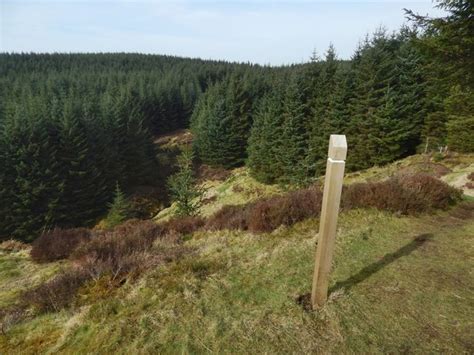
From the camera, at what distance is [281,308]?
4.54 m

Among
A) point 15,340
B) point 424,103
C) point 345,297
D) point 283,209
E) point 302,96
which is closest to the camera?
point 15,340

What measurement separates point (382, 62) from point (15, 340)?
30.0m

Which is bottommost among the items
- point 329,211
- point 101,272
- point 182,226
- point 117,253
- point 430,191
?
point 182,226

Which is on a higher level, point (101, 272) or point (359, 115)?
point (359, 115)

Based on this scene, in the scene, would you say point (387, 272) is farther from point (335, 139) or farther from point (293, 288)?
point (335, 139)

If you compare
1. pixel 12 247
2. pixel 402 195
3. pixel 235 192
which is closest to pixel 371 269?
pixel 402 195

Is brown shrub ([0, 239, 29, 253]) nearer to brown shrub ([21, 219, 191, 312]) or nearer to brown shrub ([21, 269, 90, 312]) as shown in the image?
brown shrub ([21, 219, 191, 312])

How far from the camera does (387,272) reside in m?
5.52

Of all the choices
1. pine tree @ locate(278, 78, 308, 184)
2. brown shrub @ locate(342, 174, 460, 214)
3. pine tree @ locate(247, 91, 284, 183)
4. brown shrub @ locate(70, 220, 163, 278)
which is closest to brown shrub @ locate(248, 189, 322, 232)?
brown shrub @ locate(342, 174, 460, 214)

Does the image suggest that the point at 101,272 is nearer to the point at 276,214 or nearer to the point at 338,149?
the point at 276,214

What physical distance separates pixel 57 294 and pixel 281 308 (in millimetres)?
3779

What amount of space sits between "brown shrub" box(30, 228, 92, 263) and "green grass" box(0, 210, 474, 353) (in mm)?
5433

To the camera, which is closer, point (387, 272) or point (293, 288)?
point (293, 288)

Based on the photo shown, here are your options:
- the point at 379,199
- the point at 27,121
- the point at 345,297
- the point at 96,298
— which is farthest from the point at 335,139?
the point at 27,121
